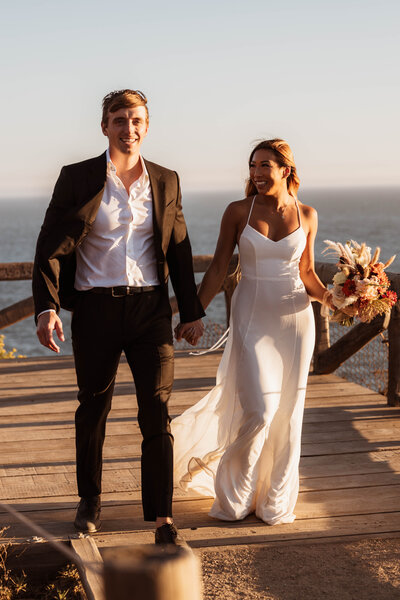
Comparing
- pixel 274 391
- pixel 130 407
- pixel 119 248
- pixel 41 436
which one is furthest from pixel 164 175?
pixel 130 407

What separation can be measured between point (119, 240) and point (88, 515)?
4.14ft

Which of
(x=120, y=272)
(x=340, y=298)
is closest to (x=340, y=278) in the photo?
(x=340, y=298)

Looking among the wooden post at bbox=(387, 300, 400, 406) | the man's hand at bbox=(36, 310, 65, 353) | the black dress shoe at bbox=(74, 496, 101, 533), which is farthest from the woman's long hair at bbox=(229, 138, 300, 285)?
the wooden post at bbox=(387, 300, 400, 406)

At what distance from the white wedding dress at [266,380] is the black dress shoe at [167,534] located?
497 millimetres

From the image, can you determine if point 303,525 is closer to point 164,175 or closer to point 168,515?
point 168,515

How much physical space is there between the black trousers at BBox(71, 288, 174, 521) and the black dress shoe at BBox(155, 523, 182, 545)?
9 centimetres

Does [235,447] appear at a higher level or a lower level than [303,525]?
higher

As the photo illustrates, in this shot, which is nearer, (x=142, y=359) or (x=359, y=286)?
(x=142, y=359)

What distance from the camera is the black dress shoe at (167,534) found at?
3.66 meters

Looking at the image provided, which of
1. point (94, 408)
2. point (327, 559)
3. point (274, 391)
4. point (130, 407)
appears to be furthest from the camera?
point (130, 407)

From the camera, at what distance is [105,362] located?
384 centimetres

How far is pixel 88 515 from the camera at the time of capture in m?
3.99

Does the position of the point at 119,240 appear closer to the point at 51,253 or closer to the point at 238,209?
the point at 51,253

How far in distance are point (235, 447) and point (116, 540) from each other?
2.50 feet
